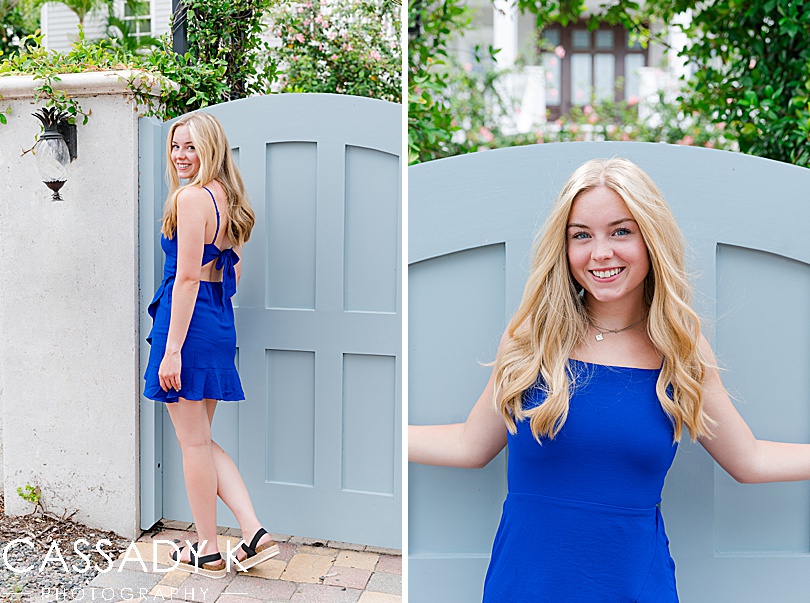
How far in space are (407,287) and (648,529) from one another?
2.00ft

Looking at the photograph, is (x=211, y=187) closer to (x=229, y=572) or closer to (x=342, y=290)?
(x=342, y=290)

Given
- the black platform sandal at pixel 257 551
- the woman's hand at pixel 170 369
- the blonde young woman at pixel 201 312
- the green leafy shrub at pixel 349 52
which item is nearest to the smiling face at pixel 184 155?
the blonde young woman at pixel 201 312

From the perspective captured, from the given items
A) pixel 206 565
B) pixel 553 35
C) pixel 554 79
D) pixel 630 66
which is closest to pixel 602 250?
pixel 206 565

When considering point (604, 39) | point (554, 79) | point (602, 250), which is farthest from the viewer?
point (604, 39)

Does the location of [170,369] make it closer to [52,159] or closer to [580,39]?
[52,159]

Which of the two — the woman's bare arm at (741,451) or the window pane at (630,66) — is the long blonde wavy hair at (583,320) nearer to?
the woman's bare arm at (741,451)

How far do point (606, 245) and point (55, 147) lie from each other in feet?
5.79

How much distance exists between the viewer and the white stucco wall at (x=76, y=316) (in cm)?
223

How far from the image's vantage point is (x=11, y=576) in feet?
7.20

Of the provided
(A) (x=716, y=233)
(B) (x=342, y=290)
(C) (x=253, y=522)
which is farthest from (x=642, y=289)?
(C) (x=253, y=522)

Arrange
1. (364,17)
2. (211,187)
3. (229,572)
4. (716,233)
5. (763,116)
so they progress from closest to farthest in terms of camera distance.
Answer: (716,233) → (211,187) → (229,572) → (763,116) → (364,17)

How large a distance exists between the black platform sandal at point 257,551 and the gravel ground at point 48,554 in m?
0.48

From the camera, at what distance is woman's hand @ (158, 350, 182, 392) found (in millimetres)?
2004

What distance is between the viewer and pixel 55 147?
2.21 metres
